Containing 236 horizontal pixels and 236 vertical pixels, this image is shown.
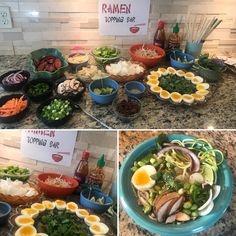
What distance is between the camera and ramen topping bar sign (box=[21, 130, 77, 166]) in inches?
48.4

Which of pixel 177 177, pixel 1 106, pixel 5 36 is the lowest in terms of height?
pixel 177 177

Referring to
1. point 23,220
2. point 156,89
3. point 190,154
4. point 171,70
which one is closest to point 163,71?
point 171,70

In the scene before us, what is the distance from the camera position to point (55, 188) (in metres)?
1.22

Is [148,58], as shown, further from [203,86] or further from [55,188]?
[55,188]

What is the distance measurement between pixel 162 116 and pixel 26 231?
683 mm

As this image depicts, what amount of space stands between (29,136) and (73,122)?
18 centimetres

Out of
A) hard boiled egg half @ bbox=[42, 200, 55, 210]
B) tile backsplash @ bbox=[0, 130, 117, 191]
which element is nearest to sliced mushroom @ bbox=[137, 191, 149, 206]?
tile backsplash @ bbox=[0, 130, 117, 191]

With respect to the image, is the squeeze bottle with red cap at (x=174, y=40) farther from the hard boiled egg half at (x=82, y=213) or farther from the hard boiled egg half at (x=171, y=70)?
the hard boiled egg half at (x=82, y=213)

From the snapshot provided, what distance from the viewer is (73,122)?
1.29 metres

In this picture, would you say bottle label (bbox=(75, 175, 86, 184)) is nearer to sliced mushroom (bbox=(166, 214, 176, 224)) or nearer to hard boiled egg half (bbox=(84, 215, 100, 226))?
hard boiled egg half (bbox=(84, 215, 100, 226))

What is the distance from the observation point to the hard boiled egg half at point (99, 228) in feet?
3.58

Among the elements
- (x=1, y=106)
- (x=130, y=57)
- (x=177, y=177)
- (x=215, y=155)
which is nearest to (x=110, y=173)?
(x=177, y=177)

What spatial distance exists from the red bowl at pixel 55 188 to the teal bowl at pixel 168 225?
23 centimetres

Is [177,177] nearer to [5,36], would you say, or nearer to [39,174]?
[39,174]
